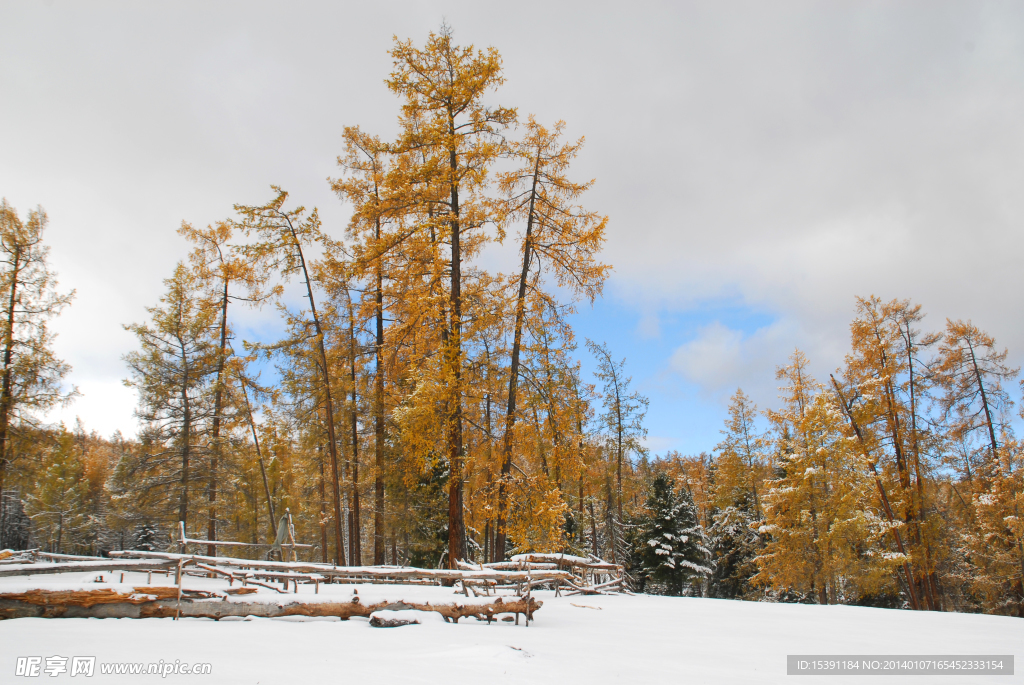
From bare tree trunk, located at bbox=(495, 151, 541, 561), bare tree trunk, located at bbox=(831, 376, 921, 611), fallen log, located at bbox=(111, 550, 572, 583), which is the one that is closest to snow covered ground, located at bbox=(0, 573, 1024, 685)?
fallen log, located at bbox=(111, 550, 572, 583)

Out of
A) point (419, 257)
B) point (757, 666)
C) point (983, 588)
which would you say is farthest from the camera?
point (983, 588)

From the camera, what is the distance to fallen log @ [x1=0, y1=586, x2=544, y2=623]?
5.37m

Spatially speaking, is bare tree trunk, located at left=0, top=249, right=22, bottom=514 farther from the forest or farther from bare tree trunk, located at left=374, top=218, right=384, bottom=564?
bare tree trunk, located at left=374, top=218, right=384, bottom=564

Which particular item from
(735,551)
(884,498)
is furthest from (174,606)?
(735,551)

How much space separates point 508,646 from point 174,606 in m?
3.89

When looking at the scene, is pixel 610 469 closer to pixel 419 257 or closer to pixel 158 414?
pixel 419 257

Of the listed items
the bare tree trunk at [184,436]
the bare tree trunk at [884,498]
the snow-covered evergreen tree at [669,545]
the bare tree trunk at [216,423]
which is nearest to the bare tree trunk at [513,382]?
the bare tree trunk at [216,423]

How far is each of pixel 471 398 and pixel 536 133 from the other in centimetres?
648

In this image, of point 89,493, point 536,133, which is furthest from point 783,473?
point 89,493

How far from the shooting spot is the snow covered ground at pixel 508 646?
144 inches

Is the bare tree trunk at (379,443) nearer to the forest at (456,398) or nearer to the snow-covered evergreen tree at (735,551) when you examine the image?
the forest at (456,398)

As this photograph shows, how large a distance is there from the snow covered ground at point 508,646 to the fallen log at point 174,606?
134 millimetres

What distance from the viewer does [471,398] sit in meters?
11.9

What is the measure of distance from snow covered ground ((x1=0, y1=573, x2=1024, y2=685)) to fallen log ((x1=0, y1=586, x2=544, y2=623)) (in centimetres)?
13
